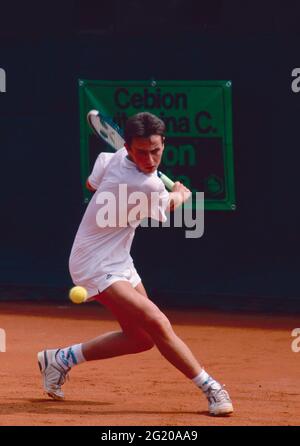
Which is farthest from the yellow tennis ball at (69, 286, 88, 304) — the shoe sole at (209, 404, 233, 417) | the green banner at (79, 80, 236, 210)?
the green banner at (79, 80, 236, 210)

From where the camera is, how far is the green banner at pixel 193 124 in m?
9.76

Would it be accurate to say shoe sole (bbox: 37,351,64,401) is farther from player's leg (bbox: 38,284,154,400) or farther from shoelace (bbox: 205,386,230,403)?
shoelace (bbox: 205,386,230,403)

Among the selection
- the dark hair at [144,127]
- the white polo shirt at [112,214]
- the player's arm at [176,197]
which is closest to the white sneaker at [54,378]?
the white polo shirt at [112,214]

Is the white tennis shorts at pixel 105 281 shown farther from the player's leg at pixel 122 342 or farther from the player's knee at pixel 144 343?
the player's knee at pixel 144 343

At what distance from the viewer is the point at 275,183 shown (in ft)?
31.8

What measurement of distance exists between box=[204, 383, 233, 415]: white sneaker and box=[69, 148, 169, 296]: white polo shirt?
2.39ft

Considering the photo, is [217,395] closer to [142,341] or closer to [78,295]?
[142,341]

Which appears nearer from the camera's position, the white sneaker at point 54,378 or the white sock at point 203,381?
the white sock at point 203,381

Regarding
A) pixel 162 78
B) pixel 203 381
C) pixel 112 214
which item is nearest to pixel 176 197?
pixel 112 214

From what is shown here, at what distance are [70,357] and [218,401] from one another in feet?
2.99

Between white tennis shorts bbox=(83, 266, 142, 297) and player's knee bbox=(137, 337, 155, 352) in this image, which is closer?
white tennis shorts bbox=(83, 266, 142, 297)

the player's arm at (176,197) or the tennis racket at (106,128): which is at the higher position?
the tennis racket at (106,128)

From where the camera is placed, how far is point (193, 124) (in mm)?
9820

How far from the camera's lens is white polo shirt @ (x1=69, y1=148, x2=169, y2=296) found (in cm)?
627
